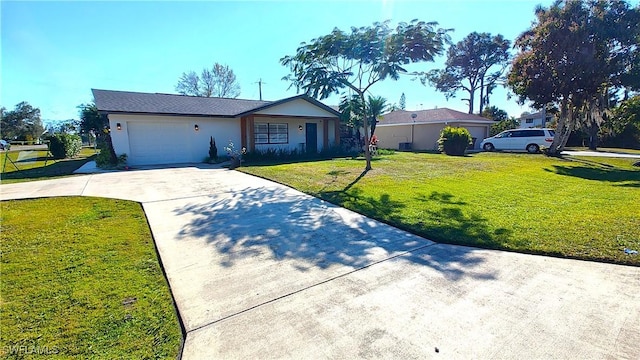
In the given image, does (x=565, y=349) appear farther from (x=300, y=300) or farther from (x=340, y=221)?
(x=340, y=221)

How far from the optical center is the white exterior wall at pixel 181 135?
13547mm

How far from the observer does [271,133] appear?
17.7 meters

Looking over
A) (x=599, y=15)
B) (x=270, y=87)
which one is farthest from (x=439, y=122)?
(x=270, y=87)

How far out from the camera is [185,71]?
3688 centimetres

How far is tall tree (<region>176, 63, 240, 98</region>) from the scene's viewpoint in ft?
121

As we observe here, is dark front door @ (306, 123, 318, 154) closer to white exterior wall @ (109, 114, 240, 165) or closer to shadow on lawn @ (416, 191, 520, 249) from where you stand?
white exterior wall @ (109, 114, 240, 165)

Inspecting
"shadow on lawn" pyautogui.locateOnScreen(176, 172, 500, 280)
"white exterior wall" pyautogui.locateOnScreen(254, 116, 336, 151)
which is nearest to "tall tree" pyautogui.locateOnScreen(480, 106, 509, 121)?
"white exterior wall" pyautogui.locateOnScreen(254, 116, 336, 151)

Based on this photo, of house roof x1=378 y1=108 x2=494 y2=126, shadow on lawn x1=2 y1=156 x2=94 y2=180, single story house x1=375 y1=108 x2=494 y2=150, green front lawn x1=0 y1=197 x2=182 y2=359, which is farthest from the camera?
single story house x1=375 y1=108 x2=494 y2=150

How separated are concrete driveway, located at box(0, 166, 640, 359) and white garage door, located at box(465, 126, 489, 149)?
22444mm

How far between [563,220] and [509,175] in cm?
585

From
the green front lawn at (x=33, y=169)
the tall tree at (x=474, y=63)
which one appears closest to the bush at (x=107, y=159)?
the green front lawn at (x=33, y=169)

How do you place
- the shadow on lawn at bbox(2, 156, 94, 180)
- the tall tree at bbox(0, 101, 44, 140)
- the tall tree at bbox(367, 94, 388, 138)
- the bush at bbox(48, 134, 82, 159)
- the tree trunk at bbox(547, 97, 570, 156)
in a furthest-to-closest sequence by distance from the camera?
the tall tree at bbox(0, 101, 44, 140) < the tall tree at bbox(367, 94, 388, 138) < the bush at bbox(48, 134, 82, 159) < the tree trunk at bbox(547, 97, 570, 156) < the shadow on lawn at bbox(2, 156, 94, 180)

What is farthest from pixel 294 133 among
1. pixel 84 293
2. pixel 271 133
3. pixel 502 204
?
pixel 84 293

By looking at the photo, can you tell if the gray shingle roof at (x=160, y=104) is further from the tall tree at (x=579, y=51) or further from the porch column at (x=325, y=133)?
the tall tree at (x=579, y=51)
